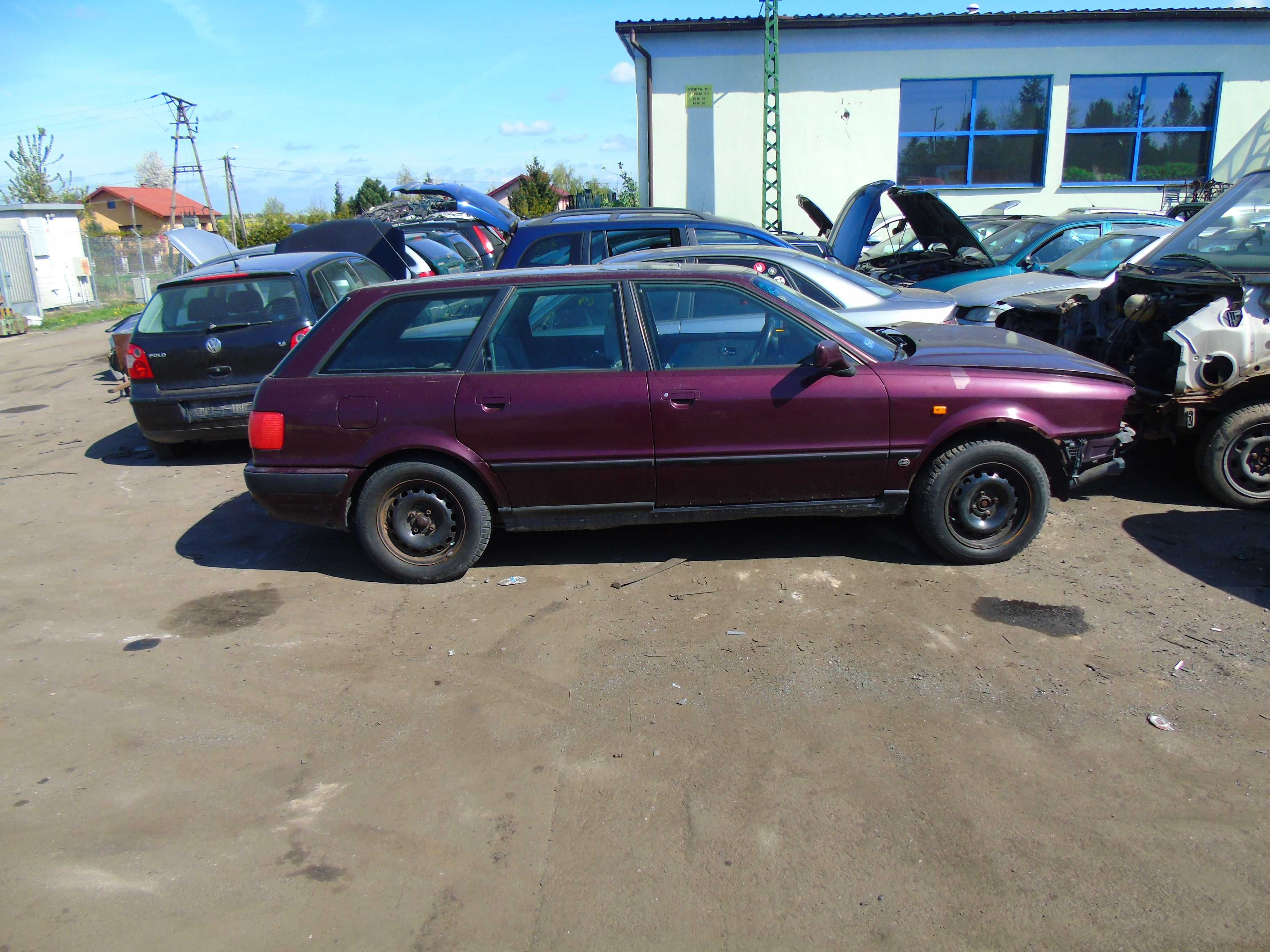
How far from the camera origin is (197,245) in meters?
12.3

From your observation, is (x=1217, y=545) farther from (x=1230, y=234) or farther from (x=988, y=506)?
(x=1230, y=234)

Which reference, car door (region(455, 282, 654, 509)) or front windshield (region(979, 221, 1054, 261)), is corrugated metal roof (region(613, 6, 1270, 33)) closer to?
front windshield (region(979, 221, 1054, 261))

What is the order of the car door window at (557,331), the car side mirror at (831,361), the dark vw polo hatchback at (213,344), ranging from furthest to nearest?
the dark vw polo hatchback at (213,344)
the car door window at (557,331)
the car side mirror at (831,361)

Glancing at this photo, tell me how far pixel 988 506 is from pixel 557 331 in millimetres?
2588

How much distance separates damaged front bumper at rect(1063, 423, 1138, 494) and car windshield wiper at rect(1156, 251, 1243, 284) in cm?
147

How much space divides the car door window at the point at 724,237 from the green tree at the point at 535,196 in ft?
75.4

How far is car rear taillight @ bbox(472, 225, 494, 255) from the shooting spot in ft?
50.5

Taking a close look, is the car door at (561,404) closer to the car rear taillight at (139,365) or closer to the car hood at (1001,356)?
the car hood at (1001,356)

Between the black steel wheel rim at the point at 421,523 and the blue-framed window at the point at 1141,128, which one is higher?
the blue-framed window at the point at 1141,128

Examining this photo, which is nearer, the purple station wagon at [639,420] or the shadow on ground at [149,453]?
the purple station wagon at [639,420]

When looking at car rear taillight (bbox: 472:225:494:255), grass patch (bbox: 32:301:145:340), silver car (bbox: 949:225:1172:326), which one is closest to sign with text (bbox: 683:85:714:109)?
car rear taillight (bbox: 472:225:494:255)

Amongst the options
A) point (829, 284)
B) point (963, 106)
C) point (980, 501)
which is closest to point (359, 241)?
point (829, 284)

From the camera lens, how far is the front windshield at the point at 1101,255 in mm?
9211

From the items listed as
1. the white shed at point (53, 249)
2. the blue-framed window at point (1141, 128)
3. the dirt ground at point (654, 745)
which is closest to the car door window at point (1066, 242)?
the dirt ground at point (654, 745)
